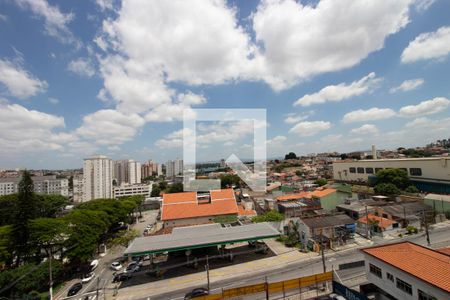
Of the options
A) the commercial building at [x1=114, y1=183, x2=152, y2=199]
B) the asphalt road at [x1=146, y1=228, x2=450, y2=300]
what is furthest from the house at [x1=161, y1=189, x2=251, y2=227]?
the commercial building at [x1=114, y1=183, x2=152, y2=199]

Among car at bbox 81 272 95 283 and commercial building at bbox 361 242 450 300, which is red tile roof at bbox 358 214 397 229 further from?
car at bbox 81 272 95 283

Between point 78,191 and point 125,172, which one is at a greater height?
point 125,172

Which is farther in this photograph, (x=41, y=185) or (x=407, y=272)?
(x=41, y=185)

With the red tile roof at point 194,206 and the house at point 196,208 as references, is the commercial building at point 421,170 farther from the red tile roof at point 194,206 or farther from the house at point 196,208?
the red tile roof at point 194,206

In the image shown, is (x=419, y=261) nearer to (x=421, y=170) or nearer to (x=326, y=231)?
(x=326, y=231)

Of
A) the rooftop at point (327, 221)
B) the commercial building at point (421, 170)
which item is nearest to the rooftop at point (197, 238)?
the rooftop at point (327, 221)

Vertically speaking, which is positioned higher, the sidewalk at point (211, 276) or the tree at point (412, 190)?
the tree at point (412, 190)

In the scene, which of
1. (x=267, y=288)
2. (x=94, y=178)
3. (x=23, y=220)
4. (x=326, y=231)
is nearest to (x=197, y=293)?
(x=267, y=288)
